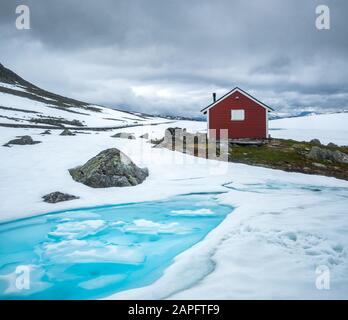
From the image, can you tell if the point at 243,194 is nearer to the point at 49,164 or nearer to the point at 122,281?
the point at 122,281

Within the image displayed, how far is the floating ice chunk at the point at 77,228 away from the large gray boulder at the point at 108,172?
5776mm

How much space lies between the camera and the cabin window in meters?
35.5

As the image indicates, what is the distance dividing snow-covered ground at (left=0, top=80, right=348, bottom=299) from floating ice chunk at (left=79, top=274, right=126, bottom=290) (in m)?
1.14

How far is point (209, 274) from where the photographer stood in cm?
809

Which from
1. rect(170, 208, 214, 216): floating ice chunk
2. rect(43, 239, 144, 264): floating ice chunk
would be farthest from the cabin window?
rect(43, 239, 144, 264): floating ice chunk

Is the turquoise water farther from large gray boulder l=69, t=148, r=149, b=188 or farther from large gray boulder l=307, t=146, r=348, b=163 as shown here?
large gray boulder l=307, t=146, r=348, b=163

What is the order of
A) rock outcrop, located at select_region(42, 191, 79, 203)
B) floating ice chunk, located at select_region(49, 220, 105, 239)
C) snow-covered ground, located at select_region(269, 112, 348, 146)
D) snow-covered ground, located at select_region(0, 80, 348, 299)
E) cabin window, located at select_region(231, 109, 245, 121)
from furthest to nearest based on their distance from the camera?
snow-covered ground, located at select_region(269, 112, 348, 146) < cabin window, located at select_region(231, 109, 245, 121) < rock outcrop, located at select_region(42, 191, 79, 203) < floating ice chunk, located at select_region(49, 220, 105, 239) < snow-covered ground, located at select_region(0, 80, 348, 299)

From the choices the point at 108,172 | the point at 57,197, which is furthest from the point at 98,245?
the point at 108,172

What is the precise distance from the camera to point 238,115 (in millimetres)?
35594

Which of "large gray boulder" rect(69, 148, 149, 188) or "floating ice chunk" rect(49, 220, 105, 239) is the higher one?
"large gray boulder" rect(69, 148, 149, 188)

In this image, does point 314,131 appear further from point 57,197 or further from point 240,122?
point 57,197

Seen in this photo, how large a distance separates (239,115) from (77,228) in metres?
26.5

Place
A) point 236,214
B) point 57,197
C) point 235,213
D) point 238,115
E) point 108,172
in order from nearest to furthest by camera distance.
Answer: point 236,214, point 235,213, point 57,197, point 108,172, point 238,115

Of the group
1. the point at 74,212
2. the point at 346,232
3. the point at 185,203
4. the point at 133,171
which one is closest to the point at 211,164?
the point at 133,171
